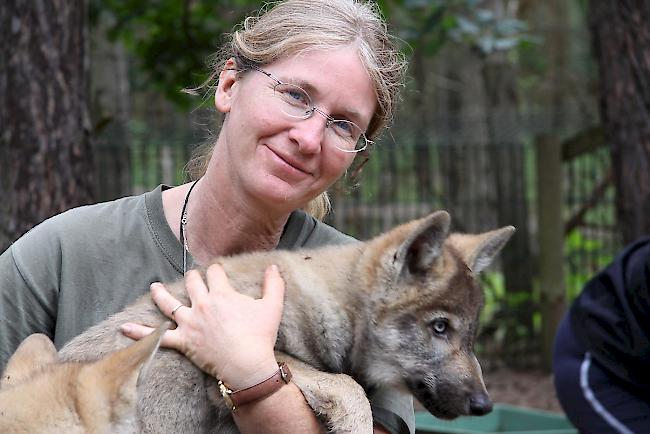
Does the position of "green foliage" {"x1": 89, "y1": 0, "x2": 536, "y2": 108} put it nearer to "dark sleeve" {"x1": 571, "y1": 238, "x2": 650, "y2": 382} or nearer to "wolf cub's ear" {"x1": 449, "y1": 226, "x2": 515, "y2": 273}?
"dark sleeve" {"x1": 571, "y1": 238, "x2": 650, "y2": 382}

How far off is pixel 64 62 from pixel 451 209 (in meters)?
6.28

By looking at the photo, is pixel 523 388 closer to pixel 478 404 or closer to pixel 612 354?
pixel 612 354

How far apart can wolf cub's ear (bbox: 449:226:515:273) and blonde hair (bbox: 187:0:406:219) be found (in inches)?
23.9

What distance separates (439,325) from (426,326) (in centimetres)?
5

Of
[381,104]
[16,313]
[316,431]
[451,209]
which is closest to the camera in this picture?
[316,431]

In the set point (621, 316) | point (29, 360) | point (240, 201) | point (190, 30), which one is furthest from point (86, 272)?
point (190, 30)

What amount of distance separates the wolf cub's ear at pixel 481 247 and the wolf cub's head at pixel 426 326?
19cm

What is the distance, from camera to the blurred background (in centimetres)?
589

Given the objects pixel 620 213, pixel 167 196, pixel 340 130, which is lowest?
pixel 620 213

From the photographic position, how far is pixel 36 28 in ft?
19.4

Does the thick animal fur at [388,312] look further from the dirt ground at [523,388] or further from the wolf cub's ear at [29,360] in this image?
the dirt ground at [523,388]

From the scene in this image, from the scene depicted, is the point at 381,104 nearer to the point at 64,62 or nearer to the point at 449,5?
the point at 64,62

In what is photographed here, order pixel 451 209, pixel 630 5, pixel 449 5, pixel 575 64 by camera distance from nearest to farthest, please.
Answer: pixel 630 5 → pixel 449 5 → pixel 451 209 → pixel 575 64

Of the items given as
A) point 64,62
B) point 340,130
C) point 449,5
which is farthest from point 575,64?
point 340,130
